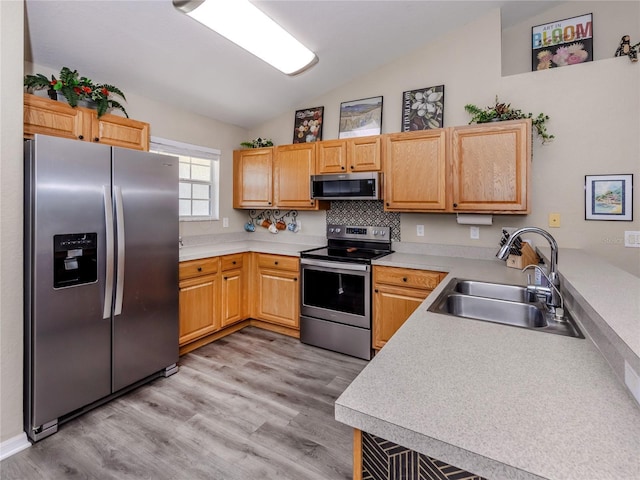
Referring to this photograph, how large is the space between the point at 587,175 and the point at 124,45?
3657 mm

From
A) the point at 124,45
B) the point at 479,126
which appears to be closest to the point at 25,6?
the point at 124,45

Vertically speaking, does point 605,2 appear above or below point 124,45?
above

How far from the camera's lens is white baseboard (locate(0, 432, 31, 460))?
1792mm

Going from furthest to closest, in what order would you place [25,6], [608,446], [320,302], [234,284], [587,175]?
1. [234,284]
2. [320,302]
3. [587,175]
4. [25,6]
5. [608,446]

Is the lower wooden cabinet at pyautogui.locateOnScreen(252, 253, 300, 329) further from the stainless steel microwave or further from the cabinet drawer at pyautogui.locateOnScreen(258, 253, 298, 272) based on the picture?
the stainless steel microwave

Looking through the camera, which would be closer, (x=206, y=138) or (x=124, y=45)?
(x=124, y=45)

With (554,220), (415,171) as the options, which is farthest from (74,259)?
(554,220)

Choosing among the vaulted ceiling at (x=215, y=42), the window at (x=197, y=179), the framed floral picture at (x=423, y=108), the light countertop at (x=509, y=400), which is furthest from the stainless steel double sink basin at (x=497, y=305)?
the window at (x=197, y=179)

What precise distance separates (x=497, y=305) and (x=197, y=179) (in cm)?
327

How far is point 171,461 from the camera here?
5.81 ft

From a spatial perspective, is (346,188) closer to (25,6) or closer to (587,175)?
(587,175)

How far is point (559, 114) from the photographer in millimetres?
2680

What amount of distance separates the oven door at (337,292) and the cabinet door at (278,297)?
149 mm

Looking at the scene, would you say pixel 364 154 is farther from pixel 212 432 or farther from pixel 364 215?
pixel 212 432
